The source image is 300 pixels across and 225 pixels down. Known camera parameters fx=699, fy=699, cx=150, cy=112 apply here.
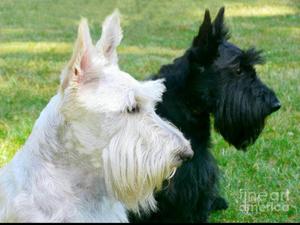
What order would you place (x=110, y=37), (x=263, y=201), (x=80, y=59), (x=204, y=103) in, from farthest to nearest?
(x=263, y=201)
(x=204, y=103)
(x=110, y=37)
(x=80, y=59)

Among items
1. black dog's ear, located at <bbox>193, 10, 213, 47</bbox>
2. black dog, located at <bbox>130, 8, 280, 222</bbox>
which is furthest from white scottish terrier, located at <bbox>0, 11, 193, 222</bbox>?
black dog's ear, located at <bbox>193, 10, 213, 47</bbox>

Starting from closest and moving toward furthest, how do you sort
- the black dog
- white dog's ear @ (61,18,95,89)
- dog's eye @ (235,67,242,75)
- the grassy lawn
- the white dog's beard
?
white dog's ear @ (61,18,95,89) → the white dog's beard → the black dog → dog's eye @ (235,67,242,75) → the grassy lawn

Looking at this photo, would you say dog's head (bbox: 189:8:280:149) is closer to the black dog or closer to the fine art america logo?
the black dog

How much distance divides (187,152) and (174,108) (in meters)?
1.51

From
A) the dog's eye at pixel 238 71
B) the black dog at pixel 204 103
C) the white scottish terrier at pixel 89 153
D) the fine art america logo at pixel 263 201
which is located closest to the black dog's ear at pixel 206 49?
the black dog at pixel 204 103

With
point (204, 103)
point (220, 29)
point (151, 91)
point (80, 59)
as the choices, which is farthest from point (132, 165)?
point (220, 29)

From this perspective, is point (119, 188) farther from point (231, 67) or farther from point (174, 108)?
point (231, 67)

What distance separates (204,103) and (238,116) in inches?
13.7

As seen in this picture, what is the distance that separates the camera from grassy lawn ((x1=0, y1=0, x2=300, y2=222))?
21.4ft

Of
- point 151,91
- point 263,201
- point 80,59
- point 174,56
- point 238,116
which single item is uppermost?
point 80,59

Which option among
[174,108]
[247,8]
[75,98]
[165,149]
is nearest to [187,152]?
[165,149]

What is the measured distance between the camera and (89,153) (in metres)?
4.02

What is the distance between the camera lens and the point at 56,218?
386cm

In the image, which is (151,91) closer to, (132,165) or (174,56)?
(132,165)
